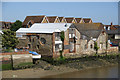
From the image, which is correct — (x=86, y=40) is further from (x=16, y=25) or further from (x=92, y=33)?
(x=16, y=25)

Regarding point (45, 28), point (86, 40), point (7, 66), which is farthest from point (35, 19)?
point (7, 66)

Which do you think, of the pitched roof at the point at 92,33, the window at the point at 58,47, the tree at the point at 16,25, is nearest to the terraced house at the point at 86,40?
the pitched roof at the point at 92,33

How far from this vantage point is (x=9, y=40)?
117ft

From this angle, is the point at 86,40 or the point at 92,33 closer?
the point at 86,40

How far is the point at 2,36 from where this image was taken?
35.3 m

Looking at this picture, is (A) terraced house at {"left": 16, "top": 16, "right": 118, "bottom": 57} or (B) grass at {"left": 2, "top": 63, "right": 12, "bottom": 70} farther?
(A) terraced house at {"left": 16, "top": 16, "right": 118, "bottom": 57}

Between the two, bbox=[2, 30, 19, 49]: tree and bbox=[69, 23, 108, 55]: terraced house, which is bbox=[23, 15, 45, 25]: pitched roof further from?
bbox=[2, 30, 19, 49]: tree

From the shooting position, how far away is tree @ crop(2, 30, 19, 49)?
35.3m

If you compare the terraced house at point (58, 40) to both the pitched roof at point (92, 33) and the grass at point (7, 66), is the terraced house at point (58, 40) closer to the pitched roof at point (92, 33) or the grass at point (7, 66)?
the pitched roof at point (92, 33)

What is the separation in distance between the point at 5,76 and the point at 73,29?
15.6 m

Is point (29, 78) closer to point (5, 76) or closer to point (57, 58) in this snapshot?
point (5, 76)

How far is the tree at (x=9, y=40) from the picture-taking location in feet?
116

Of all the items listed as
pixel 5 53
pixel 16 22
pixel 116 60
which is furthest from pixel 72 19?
pixel 5 53

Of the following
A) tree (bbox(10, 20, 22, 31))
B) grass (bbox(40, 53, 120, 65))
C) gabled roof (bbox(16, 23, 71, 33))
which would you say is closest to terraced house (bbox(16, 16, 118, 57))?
gabled roof (bbox(16, 23, 71, 33))
